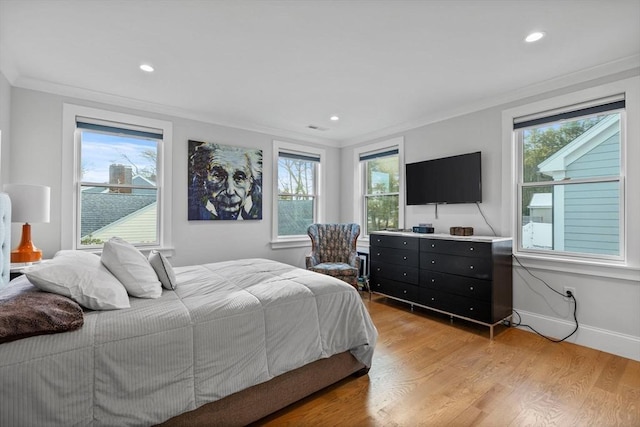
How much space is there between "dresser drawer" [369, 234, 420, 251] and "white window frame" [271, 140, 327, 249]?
1212 mm

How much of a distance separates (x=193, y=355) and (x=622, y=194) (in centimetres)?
349

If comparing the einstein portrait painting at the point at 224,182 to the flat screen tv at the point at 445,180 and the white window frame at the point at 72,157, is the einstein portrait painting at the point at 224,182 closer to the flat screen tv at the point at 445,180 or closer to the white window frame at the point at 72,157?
the white window frame at the point at 72,157


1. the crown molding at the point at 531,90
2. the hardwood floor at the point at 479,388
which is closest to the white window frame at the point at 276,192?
the crown molding at the point at 531,90

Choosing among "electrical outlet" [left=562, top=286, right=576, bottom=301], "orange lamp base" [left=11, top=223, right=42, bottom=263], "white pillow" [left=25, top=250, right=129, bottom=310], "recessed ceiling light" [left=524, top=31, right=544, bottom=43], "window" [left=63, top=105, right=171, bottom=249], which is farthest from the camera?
"window" [left=63, top=105, right=171, bottom=249]

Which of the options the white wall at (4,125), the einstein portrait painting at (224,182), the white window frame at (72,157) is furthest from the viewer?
the einstein portrait painting at (224,182)

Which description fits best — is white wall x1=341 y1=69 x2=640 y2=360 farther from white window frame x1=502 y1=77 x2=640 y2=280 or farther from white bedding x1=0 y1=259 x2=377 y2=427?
white bedding x1=0 y1=259 x2=377 y2=427

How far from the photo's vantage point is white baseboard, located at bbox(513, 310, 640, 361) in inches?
97.2

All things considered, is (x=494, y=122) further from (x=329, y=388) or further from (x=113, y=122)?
(x=113, y=122)

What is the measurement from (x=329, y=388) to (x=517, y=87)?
10.7 ft

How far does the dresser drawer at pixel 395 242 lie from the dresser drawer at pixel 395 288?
46cm

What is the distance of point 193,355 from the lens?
1.45 meters

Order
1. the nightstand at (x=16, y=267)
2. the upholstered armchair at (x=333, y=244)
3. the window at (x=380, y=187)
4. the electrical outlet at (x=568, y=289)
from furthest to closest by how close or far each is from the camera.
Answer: the window at (x=380, y=187) → the upholstered armchair at (x=333, y=244) → the electrical outlet at (x=568, y=289) → the nightstand at (x=16, y=267)

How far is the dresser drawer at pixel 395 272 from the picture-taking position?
3561mm

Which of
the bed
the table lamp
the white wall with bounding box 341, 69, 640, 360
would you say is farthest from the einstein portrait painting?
the white wall with bounding box 341, 69, 640, 360
